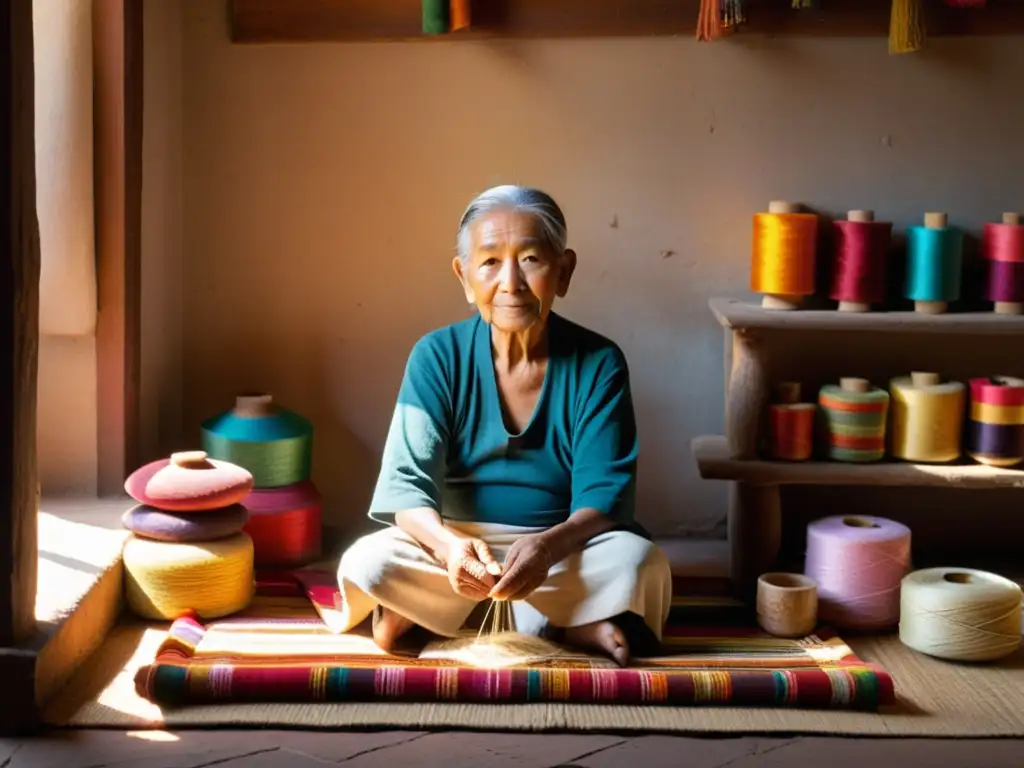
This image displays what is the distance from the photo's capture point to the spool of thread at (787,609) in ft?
10.1

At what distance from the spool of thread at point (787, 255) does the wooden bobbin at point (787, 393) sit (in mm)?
201

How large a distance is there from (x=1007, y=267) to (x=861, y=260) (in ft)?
1.20

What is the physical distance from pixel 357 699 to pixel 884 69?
2161 millimetres

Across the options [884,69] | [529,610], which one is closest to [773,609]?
[529,610]

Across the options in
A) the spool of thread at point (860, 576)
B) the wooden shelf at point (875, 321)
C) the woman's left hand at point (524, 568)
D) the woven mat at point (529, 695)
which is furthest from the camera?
the wooden shelf at point (875, 321)

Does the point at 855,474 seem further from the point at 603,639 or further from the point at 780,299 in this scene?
the point at 603,639

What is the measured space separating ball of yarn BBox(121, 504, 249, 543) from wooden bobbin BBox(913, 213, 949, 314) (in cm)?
179

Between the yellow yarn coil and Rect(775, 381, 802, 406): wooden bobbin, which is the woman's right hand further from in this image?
Rect(775, 381, 802, 406): wooden bobbin

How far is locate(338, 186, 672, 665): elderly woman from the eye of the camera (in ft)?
9.52

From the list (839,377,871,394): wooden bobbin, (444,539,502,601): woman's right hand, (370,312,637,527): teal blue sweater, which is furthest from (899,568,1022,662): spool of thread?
(444,539,502,601): woman's right hand

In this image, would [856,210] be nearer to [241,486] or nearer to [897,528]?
[897,528]

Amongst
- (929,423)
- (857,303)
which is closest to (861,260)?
(857,303)

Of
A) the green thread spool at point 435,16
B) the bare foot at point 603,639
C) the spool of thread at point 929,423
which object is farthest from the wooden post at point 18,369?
the spool of thread at point 929,423

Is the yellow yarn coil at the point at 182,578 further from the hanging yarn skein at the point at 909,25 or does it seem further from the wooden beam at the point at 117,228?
the hanging yarn skein at the point at 909,25
